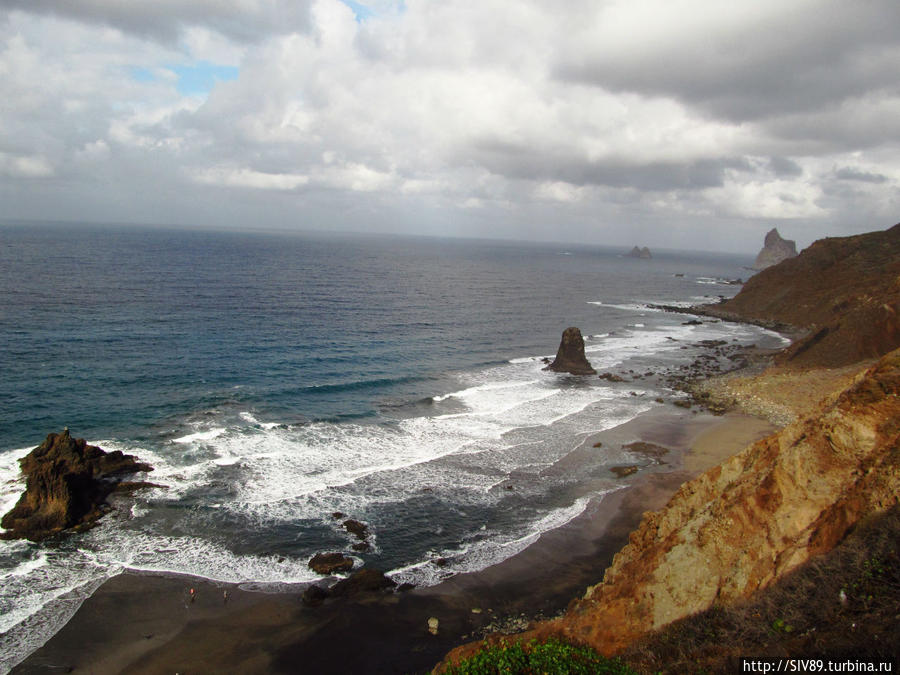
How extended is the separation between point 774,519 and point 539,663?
25.9 ft

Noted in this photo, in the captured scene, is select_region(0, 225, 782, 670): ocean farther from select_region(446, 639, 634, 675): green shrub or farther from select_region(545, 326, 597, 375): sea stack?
select_region(446, 639, 634, 675): green shrub

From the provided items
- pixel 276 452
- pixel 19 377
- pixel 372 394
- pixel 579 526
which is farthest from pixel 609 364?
pixel 19 377

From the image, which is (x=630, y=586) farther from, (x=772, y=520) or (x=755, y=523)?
(x=772, y=520)

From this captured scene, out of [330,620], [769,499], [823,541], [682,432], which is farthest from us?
[682,432]

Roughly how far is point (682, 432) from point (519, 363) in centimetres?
2506

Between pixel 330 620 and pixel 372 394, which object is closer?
pixel 330 620

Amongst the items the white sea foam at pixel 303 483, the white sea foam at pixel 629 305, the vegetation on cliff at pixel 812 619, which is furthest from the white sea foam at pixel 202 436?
the white sea foam at pixel 629 305

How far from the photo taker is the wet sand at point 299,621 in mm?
19359

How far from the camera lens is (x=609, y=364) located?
66.9m

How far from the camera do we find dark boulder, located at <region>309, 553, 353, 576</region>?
2454 cm

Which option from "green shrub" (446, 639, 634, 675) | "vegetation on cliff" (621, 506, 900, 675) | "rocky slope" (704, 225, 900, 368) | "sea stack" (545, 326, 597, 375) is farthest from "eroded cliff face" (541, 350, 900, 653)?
"rocky slope" (704, 225, 900, 368)

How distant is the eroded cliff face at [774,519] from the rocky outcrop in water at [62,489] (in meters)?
25.0

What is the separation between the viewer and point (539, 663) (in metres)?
13.0

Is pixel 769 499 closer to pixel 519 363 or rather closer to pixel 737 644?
pixel 737 644
